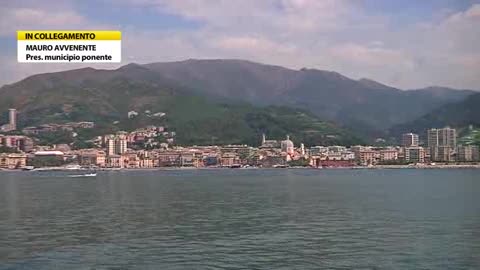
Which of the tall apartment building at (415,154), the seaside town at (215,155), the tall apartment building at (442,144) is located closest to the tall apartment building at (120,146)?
the seaside town at (215,155)

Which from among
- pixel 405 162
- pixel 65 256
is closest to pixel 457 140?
pixel 405 162

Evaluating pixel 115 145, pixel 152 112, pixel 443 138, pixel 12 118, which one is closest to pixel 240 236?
pixel 115 145

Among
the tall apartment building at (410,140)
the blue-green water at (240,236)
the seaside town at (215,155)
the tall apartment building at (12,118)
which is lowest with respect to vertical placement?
the blue-green water at (240,236)

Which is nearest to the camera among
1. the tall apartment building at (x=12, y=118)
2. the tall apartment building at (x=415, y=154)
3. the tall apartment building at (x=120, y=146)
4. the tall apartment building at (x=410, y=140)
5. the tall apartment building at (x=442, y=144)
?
the tall apartment building at (x=442, y=144)

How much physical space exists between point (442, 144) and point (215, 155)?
33319mm

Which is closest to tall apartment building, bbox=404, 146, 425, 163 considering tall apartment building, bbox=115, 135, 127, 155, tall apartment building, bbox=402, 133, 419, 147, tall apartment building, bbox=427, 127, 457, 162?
tall apartment building, bbox=427, 127, 457, 162

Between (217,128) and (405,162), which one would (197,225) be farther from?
(217,128)

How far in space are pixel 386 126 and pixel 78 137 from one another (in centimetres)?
9292

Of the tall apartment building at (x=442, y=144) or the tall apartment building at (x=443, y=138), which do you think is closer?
the tall apartment building at (x=442, y=144)

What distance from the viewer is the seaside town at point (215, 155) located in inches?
3570

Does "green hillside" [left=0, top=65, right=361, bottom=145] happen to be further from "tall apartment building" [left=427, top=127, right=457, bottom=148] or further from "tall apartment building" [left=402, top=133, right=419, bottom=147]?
"tall apartment building" [left=427, top=127, right=457, bottom=148]

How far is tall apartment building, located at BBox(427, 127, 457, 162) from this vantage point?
93.1m

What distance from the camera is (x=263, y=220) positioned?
17.0m

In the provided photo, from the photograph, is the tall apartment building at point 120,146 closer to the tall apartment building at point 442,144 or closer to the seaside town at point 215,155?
the seaside town at point 215,155
